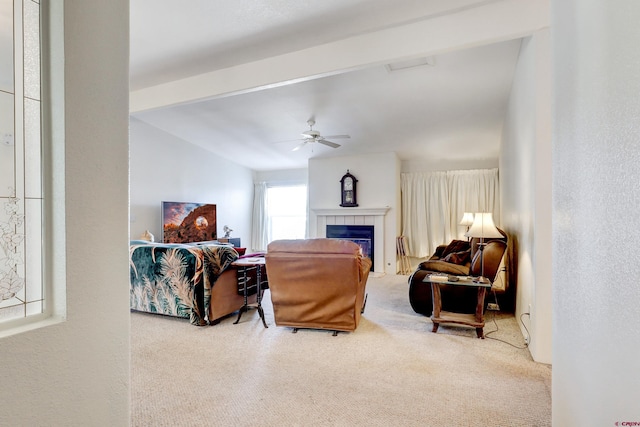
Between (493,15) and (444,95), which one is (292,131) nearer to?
(444,95)

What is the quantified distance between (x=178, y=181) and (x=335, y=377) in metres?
5.67

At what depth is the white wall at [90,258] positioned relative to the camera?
32.3 inches

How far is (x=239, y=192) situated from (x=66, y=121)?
7.70 m

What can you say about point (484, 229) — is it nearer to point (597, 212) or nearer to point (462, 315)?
point (462, 315)

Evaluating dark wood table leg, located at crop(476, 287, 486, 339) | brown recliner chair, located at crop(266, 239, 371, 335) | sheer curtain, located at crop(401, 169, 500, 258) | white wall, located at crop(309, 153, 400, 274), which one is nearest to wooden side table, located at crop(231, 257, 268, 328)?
brown recliner chair, located at crop(266, 239, 371, 335)

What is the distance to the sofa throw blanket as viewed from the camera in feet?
11.1

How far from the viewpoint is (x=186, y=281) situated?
3441 millimetres

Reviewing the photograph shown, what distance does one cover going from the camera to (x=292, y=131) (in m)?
5.95

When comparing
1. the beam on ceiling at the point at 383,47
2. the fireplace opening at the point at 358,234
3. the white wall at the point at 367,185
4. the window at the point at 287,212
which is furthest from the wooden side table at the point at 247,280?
the window at the point at 287,212

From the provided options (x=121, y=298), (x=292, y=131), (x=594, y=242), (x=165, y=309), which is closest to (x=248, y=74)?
(x=292, y=131)

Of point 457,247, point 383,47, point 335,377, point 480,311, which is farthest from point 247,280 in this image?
point 457,247

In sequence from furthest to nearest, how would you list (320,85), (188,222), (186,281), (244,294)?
(188,222) < (320,85) < (244,294) < (186,281)

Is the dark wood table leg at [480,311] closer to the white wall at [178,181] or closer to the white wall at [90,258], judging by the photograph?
the white wall at [90,258]

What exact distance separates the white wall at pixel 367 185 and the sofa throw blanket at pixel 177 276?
3.93m
